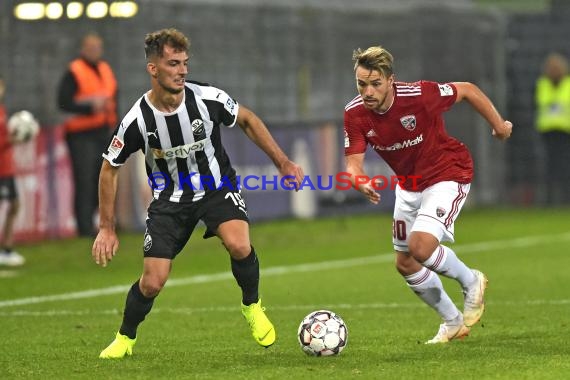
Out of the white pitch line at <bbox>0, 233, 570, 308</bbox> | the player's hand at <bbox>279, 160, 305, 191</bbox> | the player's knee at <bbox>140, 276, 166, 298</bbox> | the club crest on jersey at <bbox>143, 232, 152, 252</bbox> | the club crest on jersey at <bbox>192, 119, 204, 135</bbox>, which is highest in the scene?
the club crest on jersey at <bbox>192, 119, 204, 135</bbox>

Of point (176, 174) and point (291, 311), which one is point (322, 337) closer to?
point (176, 174)

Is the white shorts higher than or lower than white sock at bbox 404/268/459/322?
higher

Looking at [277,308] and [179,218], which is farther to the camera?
[277,308]

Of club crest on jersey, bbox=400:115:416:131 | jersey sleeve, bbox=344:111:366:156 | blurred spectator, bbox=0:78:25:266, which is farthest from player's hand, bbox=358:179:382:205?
blurred spectator, bbox=0:78:25:266

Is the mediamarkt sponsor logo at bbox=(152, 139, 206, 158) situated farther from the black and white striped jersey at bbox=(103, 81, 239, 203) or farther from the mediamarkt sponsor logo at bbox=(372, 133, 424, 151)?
the mediamarkt sponsor logo at bbox=(372, 133, 424, 151)

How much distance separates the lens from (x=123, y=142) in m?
8.04

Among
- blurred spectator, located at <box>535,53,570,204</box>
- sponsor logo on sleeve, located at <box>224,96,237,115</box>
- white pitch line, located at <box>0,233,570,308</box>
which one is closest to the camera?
sponsor logo on sleeve, located at <box>224,96,237,115</box>

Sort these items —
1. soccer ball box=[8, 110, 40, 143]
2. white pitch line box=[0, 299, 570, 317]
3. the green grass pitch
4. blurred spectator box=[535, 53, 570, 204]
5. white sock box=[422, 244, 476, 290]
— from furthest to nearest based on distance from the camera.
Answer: blurred spectator box=[535, 53, 570, 204] → soccer ball box=[8, 110, 40, 143] → white pitch line box=[0, 299, 570, 317] → white sock box=[422, 244, 476, 290] → the green grass pitch

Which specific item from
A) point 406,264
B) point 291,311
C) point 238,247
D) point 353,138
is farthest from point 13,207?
point 238,247

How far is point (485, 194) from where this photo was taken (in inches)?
922

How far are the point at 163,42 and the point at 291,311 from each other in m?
3.27

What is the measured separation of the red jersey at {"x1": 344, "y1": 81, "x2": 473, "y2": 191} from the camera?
869cm

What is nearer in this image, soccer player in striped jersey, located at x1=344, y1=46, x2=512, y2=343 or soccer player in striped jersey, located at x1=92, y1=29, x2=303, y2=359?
soccer player in striped jersey, located at x1=92, y1=29, x2=303, y2=359

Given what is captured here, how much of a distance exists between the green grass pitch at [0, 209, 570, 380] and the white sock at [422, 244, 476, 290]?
39cm
